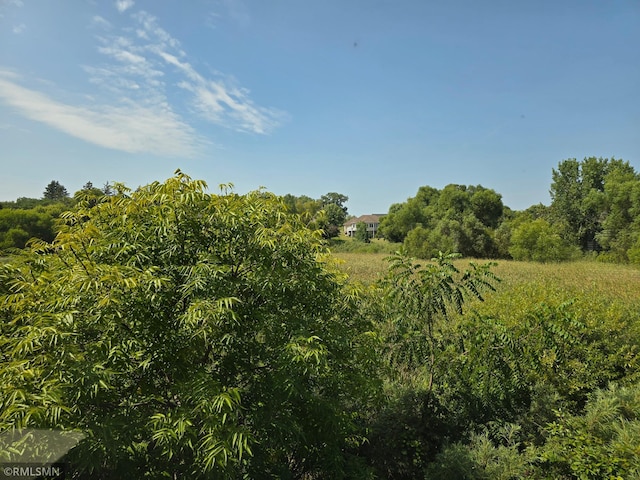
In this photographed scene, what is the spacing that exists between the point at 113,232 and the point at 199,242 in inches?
27.4

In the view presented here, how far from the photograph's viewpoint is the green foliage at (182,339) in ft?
7.43

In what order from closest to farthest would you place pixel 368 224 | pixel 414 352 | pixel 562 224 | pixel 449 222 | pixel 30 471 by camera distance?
pixel 30 471, pixel 414 352, pixel 562 224, pixel 449 222, pixel 368 224

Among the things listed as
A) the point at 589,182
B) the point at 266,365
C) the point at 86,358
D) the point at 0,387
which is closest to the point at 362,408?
the point at 266,365

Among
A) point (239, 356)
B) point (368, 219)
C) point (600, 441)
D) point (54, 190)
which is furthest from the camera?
point (368, 219)

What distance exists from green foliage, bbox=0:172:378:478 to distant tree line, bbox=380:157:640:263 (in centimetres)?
2435

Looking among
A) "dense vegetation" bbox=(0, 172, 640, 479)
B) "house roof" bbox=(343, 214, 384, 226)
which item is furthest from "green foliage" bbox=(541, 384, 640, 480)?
"house roof" bbox=(343, 214, 384, 226)

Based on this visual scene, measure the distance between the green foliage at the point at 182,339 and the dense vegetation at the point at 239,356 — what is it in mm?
17

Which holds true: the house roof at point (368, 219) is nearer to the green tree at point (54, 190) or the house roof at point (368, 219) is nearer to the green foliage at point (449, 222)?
the green foliage at point (449, 222)

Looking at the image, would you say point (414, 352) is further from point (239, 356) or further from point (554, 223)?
point (554, 223)

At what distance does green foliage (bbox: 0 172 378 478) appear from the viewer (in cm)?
227

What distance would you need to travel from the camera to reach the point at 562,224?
35625 millimetres

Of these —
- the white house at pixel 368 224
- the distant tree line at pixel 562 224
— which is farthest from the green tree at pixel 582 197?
the white house at pixel 368 224

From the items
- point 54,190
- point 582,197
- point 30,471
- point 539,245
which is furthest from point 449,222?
point 54,190

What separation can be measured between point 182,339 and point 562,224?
136ft
